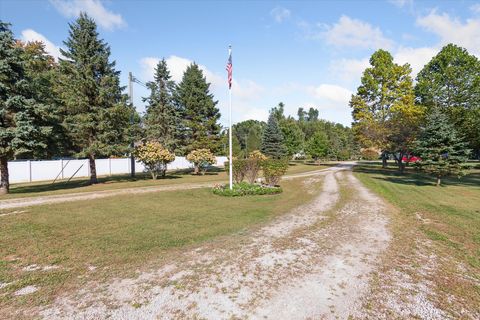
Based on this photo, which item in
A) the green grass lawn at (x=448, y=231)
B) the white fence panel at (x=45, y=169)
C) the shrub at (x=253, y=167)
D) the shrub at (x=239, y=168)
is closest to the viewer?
the green grass lawn at (x=448, y=231)

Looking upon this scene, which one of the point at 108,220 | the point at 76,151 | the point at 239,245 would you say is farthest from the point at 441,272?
the point at 76,151

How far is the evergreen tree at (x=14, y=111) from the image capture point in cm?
1440

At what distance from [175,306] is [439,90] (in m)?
33.6

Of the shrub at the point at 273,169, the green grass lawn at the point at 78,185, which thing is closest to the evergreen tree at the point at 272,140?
the green grass lawn at the point at 78,185

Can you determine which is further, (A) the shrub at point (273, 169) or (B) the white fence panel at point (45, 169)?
(B) the white fence panel at point (45, 169)

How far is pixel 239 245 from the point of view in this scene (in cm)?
638

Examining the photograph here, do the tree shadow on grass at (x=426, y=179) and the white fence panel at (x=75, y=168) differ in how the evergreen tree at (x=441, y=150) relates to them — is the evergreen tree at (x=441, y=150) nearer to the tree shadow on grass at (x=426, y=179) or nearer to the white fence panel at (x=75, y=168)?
the tree shadow on grass at (x=426, y=179)

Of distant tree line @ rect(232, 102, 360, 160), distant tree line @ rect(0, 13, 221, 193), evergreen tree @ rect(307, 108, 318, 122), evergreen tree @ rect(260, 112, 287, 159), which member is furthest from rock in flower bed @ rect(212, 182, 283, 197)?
evergreen tree @ rect(307, 108, 318, 122)

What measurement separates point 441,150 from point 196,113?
26.3 m

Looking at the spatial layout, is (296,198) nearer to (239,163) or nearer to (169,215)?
(239,163)

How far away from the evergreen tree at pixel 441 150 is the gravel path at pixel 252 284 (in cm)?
1485

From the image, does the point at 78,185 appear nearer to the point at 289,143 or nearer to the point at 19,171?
the point at 19,171

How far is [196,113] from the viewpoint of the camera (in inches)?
1294

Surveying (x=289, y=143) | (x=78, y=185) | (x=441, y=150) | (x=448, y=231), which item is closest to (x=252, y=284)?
(x=448, y=231)
